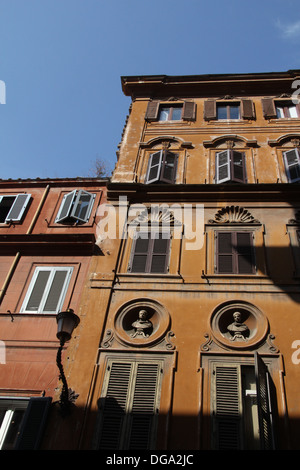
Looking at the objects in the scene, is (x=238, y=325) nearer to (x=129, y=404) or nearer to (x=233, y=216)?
(x=129, y=404)

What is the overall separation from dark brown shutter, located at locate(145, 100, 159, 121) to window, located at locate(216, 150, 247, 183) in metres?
3.44

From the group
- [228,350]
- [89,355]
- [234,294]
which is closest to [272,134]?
[234,294]

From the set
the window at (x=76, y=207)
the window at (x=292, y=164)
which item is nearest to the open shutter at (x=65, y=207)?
the window at (x=76, y=207)

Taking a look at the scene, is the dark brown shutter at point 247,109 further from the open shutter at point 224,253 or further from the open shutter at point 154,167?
the open shutter at point 224,253

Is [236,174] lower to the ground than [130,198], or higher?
higher

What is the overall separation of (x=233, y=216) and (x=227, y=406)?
18.0 ft

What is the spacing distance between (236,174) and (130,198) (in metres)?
3.37

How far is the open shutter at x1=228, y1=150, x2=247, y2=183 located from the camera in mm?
13664

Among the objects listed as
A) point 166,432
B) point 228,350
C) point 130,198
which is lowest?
point 166,432

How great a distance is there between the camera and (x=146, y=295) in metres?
10.7

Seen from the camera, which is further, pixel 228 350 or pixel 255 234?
pixel 255 234

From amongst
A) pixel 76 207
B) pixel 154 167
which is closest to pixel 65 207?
pixel 76 207

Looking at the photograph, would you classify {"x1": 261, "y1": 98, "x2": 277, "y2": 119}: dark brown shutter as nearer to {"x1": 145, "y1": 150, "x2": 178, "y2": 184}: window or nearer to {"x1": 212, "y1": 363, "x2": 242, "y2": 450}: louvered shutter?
{"x1": 145, "y1": 150, "x2": 178, "y2": 184}: window

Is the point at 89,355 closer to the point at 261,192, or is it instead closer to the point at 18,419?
the point at 18,419
